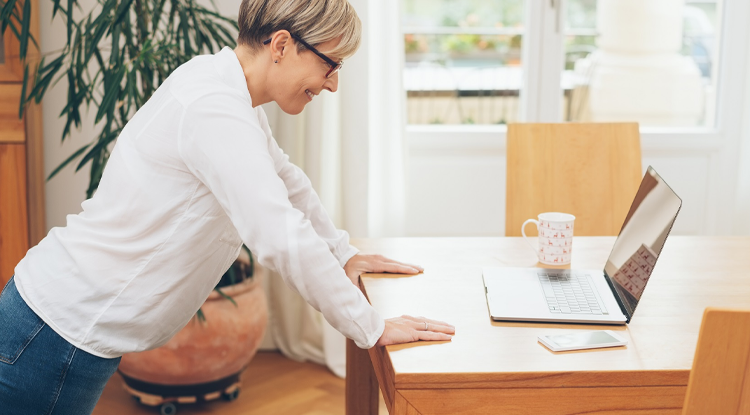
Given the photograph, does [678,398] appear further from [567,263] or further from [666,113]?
[666,113]

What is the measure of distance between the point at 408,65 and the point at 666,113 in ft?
3.58

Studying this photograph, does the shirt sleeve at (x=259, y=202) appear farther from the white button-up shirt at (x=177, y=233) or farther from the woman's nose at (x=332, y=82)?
the woman's nose at (x=332, y=82)

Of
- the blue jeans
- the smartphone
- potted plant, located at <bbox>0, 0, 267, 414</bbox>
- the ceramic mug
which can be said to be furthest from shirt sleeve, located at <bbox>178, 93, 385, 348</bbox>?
potted plant, located at <bbox>0, 0, 267, 414</bbox>

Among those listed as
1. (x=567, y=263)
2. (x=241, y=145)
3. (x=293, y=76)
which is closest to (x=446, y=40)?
(x=567, y=263)

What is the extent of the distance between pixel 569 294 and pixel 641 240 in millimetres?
166

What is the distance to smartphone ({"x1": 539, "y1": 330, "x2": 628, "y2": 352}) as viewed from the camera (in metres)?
1.19

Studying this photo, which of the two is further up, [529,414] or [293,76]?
[293,76]

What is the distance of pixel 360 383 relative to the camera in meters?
1.76

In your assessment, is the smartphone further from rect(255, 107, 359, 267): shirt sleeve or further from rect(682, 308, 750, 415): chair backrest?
rect(255, 107, 359, 267): shirt sleeve

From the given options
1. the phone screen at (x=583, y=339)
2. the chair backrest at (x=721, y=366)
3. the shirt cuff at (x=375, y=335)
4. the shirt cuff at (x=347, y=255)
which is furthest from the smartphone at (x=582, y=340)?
the shirt cuff at (x=347, y=255)

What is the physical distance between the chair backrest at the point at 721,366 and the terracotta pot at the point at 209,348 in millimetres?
1787

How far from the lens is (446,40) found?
309cm

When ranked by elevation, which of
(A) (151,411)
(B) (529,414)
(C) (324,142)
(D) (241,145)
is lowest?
(A) (151,411)

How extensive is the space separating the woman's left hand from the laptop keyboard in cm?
27
